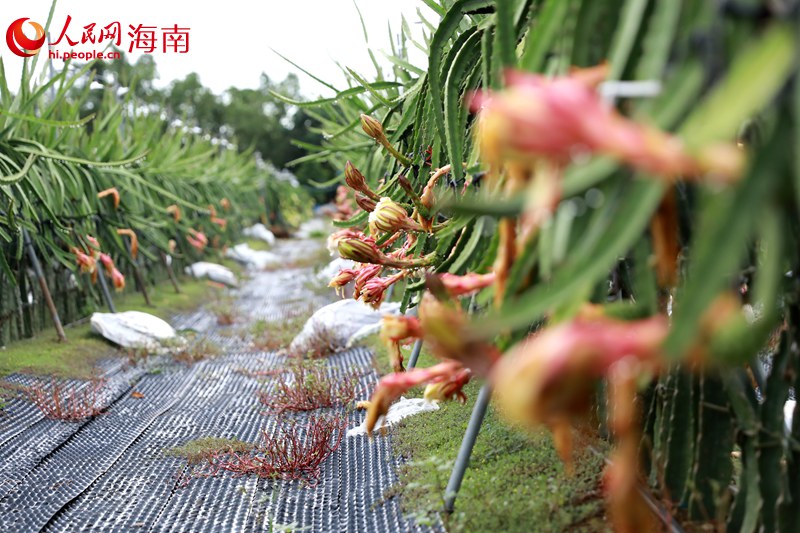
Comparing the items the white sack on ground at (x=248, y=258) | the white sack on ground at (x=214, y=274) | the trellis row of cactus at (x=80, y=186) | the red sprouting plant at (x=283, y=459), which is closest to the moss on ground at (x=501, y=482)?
the red sprouting plant at (x=283, y=459)

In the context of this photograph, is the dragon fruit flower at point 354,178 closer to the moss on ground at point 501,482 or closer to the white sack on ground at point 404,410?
the moss on ground at point 501,482

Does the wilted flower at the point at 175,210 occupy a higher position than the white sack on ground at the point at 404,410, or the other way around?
the wilted flower at the point at 175,210

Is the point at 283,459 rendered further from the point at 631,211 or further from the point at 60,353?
the point at 60,353

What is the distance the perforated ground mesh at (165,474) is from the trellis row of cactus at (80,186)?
66 centimetres

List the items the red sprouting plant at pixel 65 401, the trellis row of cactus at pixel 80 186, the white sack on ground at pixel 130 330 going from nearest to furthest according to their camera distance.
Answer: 1. the red sprouting plant at pixel 65 401
2. the trellis row of cactus at pixel 80 186
3. the white sack on ground at pixel 130 330

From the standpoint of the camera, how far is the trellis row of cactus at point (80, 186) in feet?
8.77

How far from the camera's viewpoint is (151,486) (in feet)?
6.00

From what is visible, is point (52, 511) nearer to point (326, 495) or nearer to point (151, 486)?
point (151, 486)

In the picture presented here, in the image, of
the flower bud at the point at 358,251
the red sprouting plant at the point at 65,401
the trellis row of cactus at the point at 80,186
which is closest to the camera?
the flower bud at the point at 358,251

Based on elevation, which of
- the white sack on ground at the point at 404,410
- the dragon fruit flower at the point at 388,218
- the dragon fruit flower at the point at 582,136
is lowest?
the white sack on ground at the point at 404,410

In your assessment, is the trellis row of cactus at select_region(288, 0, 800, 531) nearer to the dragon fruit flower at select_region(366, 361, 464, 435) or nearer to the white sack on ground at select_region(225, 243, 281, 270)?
the dragon fruit flower at select_region(366, 361, 464, 435)

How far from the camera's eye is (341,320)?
136 inches

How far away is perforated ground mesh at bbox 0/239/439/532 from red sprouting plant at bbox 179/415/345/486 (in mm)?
27

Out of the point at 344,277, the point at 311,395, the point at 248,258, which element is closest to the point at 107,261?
the point at 311,395
